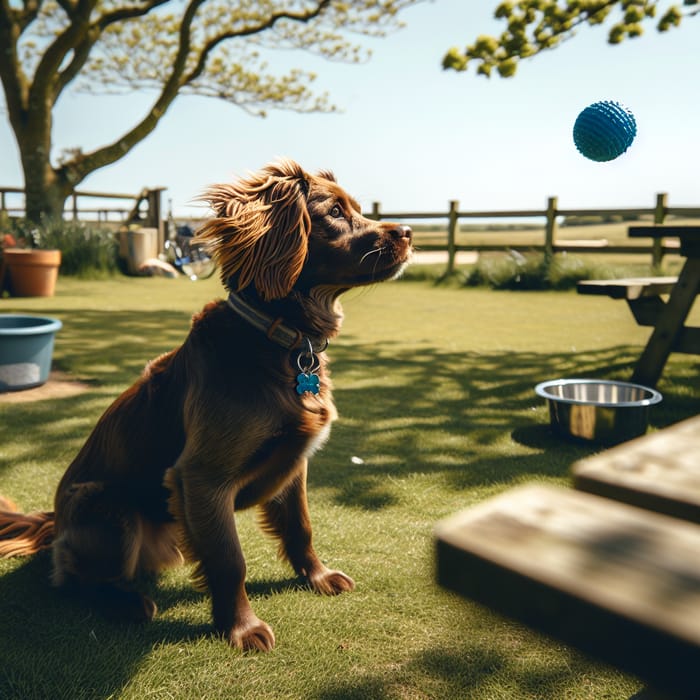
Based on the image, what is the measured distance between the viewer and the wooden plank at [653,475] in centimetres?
74

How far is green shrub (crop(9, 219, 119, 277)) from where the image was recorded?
14.2 m

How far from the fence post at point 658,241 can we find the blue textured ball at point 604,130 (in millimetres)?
9602

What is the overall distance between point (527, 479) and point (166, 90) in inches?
616

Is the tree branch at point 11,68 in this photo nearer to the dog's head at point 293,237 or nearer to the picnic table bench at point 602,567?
the dog's head at point 293,237

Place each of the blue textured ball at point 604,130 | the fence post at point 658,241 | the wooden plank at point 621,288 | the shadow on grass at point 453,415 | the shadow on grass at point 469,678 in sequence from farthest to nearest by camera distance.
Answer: the fence post at point 658,241 < the wooden plank at point 621,288 < the blue textured ball at point 604,130 < the shadow on grass at point 453,415 < the shadow on grass at point 469,678

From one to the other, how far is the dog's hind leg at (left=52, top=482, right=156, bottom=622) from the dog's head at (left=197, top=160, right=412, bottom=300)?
0.82 m

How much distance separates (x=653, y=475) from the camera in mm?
787

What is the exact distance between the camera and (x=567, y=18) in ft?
21.5

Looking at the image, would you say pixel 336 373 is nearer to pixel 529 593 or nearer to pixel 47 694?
pixel 47 694

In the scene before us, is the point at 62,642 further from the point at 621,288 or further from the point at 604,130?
the point at 621,288

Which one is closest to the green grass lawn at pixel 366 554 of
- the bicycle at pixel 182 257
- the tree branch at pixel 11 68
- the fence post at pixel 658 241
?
the fence post at pixel 658 241

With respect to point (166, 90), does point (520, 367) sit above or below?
below

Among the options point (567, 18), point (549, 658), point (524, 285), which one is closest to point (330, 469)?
point (549, 658)

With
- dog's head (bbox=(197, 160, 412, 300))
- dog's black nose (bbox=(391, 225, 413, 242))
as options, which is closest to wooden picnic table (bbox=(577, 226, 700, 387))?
dog's black nose (bbox=(391, 225, 413, 242))
